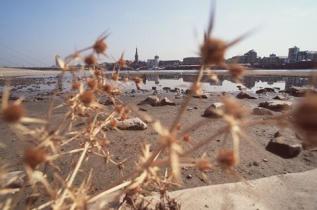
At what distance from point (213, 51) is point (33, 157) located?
2.06ft

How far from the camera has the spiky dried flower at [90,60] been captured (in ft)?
4.72

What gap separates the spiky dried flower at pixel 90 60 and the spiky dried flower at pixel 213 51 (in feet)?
2.10

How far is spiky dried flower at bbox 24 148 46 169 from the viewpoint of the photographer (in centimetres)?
98

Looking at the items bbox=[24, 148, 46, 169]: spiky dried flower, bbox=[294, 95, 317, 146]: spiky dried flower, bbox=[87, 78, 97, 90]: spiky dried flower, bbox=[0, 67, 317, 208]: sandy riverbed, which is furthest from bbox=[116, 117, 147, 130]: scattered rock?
bbox=[294, 95, 317, 146]: spiky dried flower

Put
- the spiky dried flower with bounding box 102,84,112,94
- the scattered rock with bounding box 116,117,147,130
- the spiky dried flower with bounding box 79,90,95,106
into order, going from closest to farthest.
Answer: the spiky dried flower with bounding box 79,90,95,106, the spiky dried flower with bounding box 102,84,112,94, the scattered rock with bounding box 116,117,147,130

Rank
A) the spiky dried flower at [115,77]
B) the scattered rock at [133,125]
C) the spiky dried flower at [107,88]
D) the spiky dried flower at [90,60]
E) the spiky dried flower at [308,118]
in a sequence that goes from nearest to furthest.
Result: the spiky dried flower at [308,118], the spiky dried flower at [90,60], the spiky dried flower at [107,88], the spiky dried flower at [115,77], the scattered rock at [133,125]

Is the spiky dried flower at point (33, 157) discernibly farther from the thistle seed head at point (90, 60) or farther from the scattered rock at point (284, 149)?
the scattered rock at point (284, 149)

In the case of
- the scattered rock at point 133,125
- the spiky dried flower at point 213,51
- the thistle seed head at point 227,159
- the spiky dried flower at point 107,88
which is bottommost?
the scattered rock at point 133,125

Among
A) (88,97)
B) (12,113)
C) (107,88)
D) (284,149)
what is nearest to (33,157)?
(12,113)

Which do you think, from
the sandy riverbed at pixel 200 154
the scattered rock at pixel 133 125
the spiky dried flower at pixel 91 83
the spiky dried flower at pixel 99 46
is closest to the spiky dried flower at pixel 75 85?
the spiky dried flower at pixel 91 83

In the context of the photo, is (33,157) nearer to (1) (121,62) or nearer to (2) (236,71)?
(2) (236,71)

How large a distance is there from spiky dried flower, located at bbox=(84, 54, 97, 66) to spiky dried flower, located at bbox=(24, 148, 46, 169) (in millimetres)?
561

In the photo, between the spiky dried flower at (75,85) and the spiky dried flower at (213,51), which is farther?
the spiky dried flower at (75,85)

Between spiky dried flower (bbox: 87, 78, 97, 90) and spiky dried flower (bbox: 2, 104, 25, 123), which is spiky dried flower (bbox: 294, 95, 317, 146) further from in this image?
spiky dried flower (bbox: 87, 78, 97, 90)
